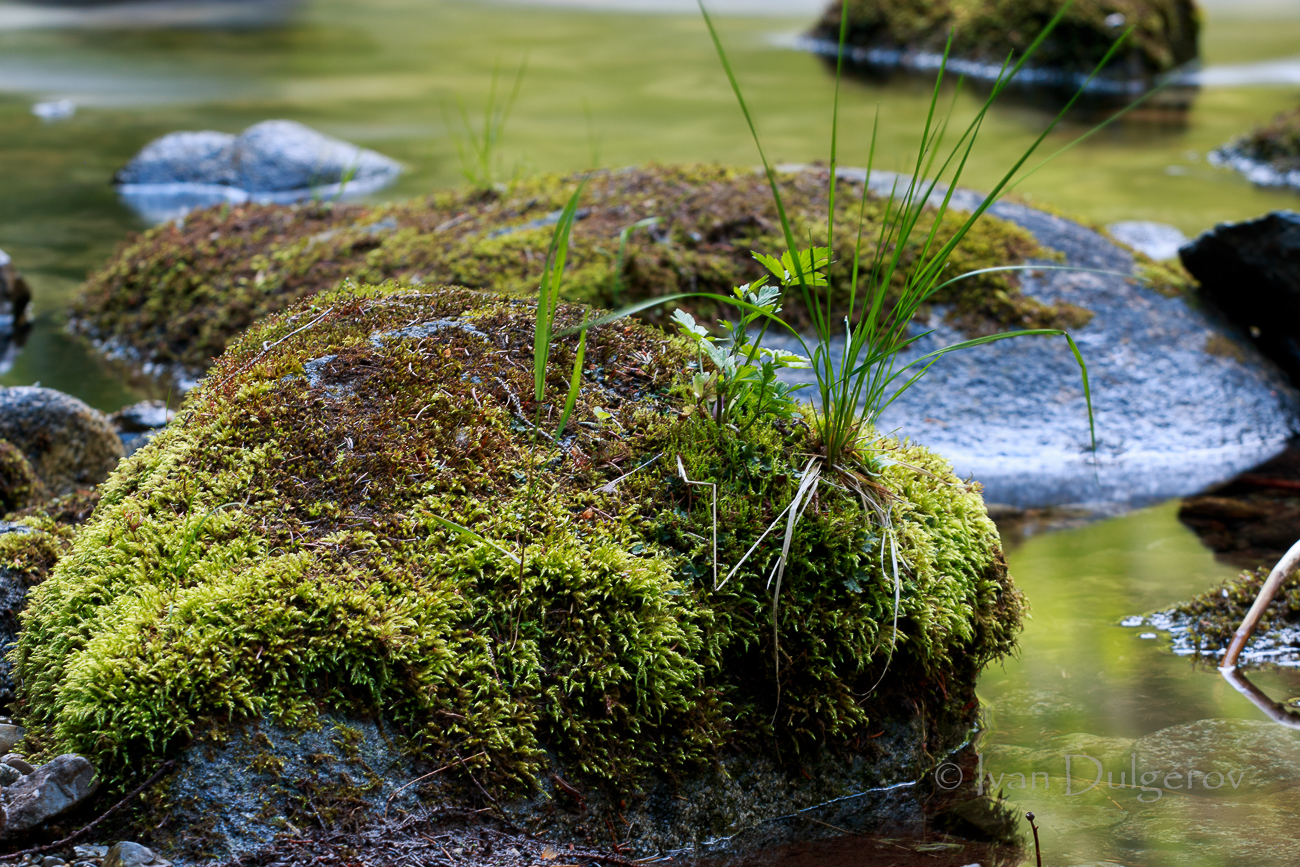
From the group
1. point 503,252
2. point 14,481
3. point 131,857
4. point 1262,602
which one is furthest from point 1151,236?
point 131,857

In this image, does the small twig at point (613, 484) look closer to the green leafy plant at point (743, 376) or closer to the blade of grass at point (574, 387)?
the green leafy plant at point (743, 376)

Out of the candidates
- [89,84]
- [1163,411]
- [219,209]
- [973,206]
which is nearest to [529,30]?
[89,84]

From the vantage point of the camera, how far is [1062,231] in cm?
668

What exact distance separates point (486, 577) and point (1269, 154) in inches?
549

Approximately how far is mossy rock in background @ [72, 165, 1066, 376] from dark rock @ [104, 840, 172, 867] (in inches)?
142

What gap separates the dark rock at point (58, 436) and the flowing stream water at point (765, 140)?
160 centimetres

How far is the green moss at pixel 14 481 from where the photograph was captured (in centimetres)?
405

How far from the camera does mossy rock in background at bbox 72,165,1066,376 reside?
577 centimetres

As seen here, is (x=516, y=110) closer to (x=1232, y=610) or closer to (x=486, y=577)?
(x=1232, y=610)

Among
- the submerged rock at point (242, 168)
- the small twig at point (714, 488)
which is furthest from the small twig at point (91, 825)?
the submerged rock at point (242, 168)

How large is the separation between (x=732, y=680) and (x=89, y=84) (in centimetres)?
1875

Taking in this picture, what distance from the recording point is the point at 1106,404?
5.75 metres

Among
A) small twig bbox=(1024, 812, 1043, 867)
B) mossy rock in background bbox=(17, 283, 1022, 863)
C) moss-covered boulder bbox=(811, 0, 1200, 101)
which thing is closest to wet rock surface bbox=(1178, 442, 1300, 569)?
mossy rock in background bbox=(17, 283, 1022, 863)

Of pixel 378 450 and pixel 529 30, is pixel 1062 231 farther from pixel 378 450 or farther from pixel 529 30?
pixel 529 30
